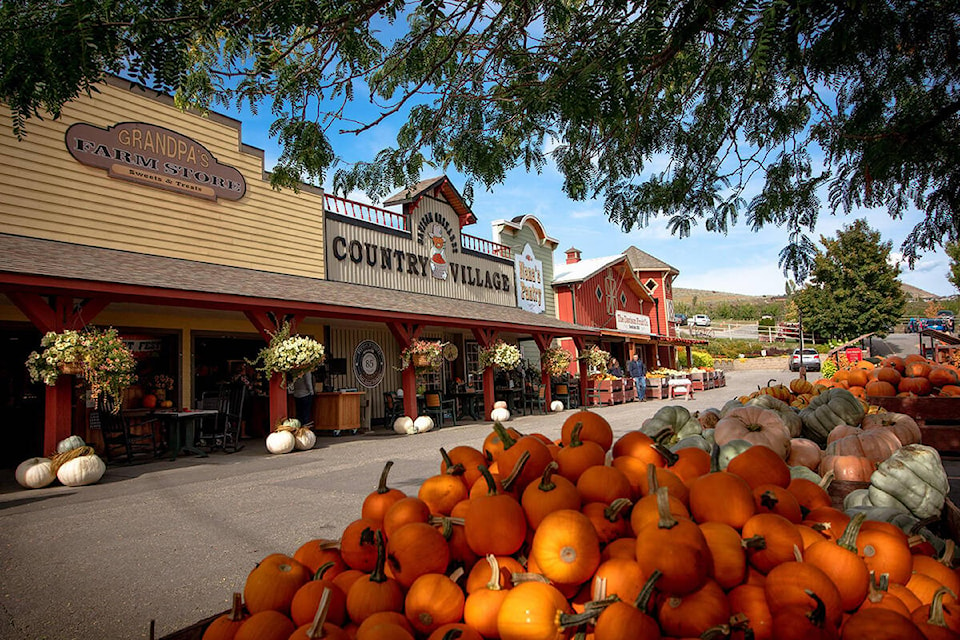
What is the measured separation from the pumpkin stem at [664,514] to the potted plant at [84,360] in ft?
26.2

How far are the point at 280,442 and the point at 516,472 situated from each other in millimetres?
8627

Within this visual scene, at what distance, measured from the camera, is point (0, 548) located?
449 cm

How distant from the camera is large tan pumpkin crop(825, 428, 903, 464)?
341 cm

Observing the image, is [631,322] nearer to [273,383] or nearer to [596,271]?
[596,271]

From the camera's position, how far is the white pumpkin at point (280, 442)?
31.4 feet

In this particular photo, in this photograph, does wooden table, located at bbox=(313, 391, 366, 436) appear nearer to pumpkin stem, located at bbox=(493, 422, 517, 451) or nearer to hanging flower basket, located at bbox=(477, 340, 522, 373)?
hanging flower basket, located at bbox=(477, 340, 522, 373)

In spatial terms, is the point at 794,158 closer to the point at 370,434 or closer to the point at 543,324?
the point at 370,434

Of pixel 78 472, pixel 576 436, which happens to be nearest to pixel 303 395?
pixel 78 472

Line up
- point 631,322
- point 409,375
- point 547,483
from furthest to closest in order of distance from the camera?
point 631,322
point 409,375
point 547,483

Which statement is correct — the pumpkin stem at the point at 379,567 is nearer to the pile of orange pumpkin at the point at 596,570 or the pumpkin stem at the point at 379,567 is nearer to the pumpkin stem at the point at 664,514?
the pile of orange pumpkin at the point at 596,570

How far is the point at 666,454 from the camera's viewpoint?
88.3 inches

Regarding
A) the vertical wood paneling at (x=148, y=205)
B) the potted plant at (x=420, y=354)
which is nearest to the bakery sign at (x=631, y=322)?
the potted plant at (x=420, y=354)

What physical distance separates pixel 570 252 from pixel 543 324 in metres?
13.0

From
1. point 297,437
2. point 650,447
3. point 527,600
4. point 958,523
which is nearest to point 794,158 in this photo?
point 958,523
